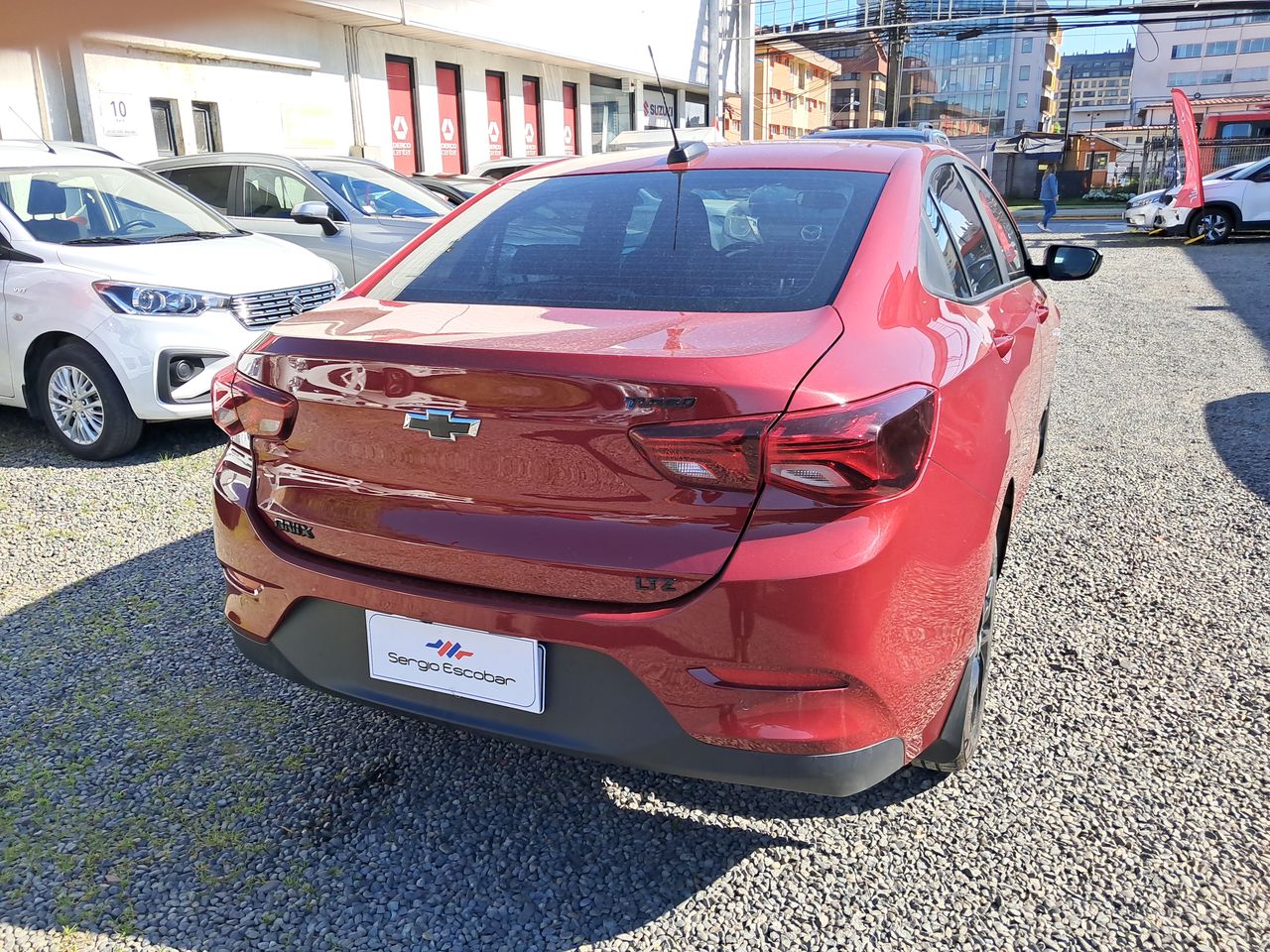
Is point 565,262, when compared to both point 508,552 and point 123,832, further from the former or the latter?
point 123,832

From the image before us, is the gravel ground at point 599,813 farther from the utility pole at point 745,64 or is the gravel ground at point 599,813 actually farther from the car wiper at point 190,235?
the utility pole at point 745,64

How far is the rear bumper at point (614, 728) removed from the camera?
1.94m

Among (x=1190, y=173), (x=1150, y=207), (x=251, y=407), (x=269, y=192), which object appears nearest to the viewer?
(x=251, y=407)

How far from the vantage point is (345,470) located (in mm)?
2195

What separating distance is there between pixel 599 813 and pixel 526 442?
1087 mm

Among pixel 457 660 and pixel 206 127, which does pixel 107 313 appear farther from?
pixel 206 127

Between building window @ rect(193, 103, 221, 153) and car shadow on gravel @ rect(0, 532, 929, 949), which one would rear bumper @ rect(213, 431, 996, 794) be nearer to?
car shadow on gravel @ rect(0, 532, 929, 949)

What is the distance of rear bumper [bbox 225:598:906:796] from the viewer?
6.37 feet

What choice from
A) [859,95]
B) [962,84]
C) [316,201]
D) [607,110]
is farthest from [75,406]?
[962,84]

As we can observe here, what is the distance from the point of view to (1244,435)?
573 cm

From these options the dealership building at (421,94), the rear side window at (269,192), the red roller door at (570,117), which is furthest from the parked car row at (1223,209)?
the rear side window at (269,192)

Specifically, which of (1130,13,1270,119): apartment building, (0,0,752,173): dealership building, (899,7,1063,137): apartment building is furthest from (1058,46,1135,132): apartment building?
(0,0,752,173): dealership building

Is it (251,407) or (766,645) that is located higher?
(251,407)

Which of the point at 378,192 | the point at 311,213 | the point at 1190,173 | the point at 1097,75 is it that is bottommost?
the point at 311,213
